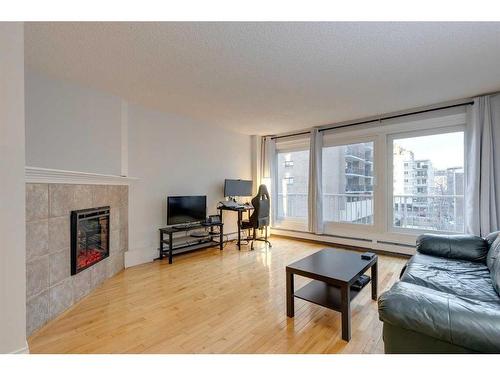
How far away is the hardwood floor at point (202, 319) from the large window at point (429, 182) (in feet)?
3.84

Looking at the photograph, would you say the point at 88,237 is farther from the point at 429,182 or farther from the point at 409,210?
the point at 429,182

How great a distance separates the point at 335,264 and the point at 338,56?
6.12 feet

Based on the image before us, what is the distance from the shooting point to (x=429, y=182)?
358cm

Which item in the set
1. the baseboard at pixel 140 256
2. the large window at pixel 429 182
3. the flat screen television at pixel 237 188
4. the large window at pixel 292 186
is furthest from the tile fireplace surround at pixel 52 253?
the large window at pixel 429 182

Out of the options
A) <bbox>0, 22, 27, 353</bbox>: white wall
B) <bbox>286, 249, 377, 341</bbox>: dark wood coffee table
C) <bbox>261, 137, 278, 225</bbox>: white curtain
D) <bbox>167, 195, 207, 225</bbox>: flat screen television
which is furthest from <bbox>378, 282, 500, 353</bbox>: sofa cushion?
<bbox>261, 137, 278, 225</bbox>: white curtain

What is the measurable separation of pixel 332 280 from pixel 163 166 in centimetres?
296

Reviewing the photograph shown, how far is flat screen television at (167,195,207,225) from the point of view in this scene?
3572mm

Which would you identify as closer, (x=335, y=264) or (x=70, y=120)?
(x=335, y=264)

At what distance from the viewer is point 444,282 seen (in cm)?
175

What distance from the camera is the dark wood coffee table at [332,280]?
1.71 meters

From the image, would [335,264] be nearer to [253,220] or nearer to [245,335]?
[245,335]

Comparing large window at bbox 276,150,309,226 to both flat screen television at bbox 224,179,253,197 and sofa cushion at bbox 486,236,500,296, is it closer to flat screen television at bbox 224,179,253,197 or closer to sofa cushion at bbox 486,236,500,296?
flat screen television at bbox 224,179,253,197

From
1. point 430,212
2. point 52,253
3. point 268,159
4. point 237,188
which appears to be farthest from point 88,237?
point 430,212
